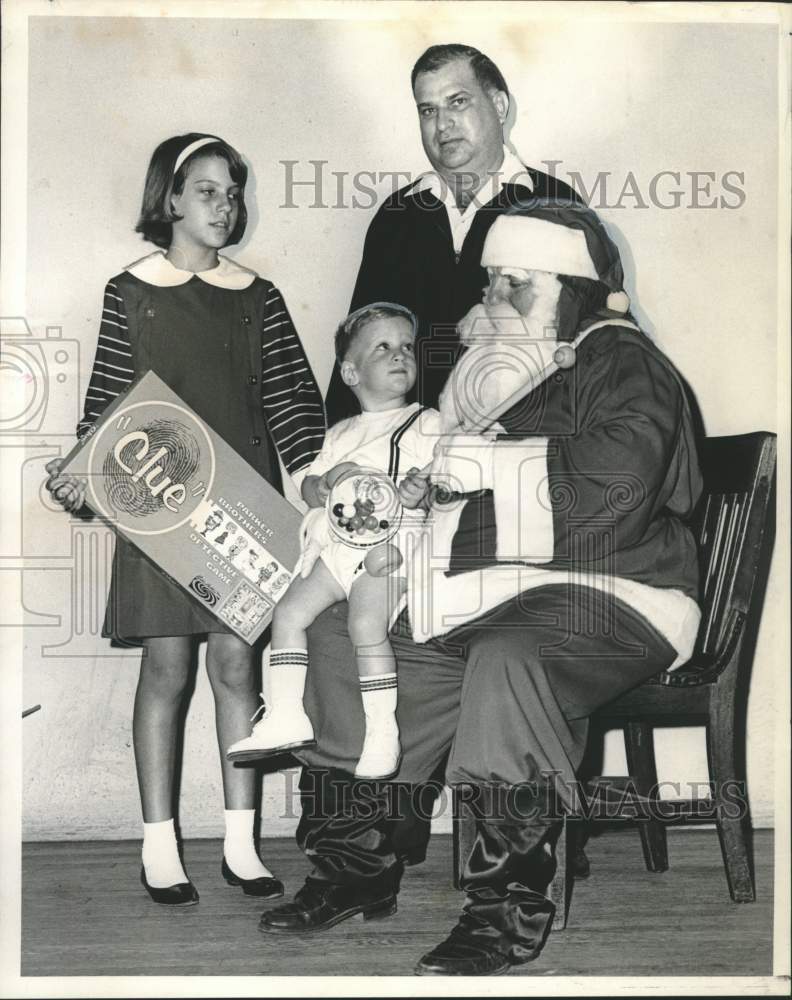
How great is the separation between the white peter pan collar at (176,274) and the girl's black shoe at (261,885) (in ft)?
4.14

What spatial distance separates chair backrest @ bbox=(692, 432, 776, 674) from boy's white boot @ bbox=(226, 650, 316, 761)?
82cm

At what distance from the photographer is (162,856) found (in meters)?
2.81

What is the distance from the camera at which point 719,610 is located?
2.82m

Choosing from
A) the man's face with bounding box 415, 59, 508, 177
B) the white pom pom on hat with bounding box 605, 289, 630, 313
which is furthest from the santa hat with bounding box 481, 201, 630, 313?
the man's face with bounding box 415, 59, 508, 177

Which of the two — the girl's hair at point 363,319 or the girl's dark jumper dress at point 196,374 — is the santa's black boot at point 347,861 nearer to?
the girl's dark jumper dress at point 196,374

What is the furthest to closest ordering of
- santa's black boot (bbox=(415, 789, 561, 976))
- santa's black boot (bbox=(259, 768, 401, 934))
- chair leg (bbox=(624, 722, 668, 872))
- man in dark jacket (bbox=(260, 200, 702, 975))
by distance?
chair leg (bbox=(624, 722, 668, 872))
santa's black boot (bbox=(259, 768, 401, 934))
man in dark jacket (bbox=(260, 200, 702, 975))
santa's black boot (bbox=(415, 789, 561, 976))

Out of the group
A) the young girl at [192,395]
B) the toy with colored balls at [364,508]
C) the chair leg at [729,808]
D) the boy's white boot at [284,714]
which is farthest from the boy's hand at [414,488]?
the chair leg at [729,808]

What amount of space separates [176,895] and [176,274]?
1304 millimetres

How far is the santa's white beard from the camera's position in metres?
2.71

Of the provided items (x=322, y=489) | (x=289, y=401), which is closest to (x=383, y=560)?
(x=322, y=489)

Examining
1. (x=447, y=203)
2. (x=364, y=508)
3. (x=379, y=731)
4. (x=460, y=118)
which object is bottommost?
(x=379, y=731)

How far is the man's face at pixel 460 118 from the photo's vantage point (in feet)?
9.43

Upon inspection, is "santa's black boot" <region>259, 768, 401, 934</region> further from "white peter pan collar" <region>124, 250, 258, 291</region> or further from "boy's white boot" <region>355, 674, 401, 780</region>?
"white peter pan collar" <region>124, 250, 258, 291</region>

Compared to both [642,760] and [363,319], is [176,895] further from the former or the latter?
[363,319]
